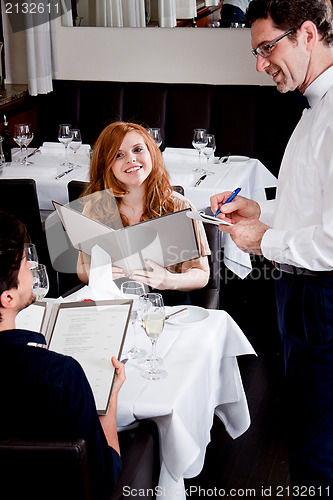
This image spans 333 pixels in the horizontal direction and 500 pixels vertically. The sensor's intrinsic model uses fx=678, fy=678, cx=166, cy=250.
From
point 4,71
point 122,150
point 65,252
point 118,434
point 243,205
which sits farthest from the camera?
point 4,71

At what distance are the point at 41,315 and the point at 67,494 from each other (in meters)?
0.71

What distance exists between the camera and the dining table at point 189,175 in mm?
3430

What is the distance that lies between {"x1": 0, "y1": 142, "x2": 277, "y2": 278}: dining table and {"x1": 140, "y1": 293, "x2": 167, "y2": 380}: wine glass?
4.99ft

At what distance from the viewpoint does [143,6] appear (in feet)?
15.4

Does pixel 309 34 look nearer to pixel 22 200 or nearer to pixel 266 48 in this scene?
pixel 266 48

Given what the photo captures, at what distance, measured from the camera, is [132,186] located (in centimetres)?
257

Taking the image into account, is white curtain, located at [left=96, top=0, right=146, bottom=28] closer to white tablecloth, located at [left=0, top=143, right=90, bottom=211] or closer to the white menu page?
white tablecloth, located at [left=0, top=143, right=90, bottom=211]

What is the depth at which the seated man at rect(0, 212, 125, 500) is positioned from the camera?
54.4 inches

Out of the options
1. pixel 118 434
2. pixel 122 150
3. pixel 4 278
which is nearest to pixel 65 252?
pixel 122 150

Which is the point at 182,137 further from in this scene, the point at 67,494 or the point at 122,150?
the point at 67,494

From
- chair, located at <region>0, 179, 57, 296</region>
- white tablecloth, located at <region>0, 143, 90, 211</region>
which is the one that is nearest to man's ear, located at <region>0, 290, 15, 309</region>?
chair, located at <region>0, 179, 57, 296</region>

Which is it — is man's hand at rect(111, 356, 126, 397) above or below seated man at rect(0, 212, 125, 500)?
below

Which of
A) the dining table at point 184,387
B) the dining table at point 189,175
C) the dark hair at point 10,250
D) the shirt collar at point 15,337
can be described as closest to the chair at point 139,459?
the dining table at point 184,387

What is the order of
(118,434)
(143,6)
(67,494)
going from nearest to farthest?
(67,494) → (118,434) → (143,6)
